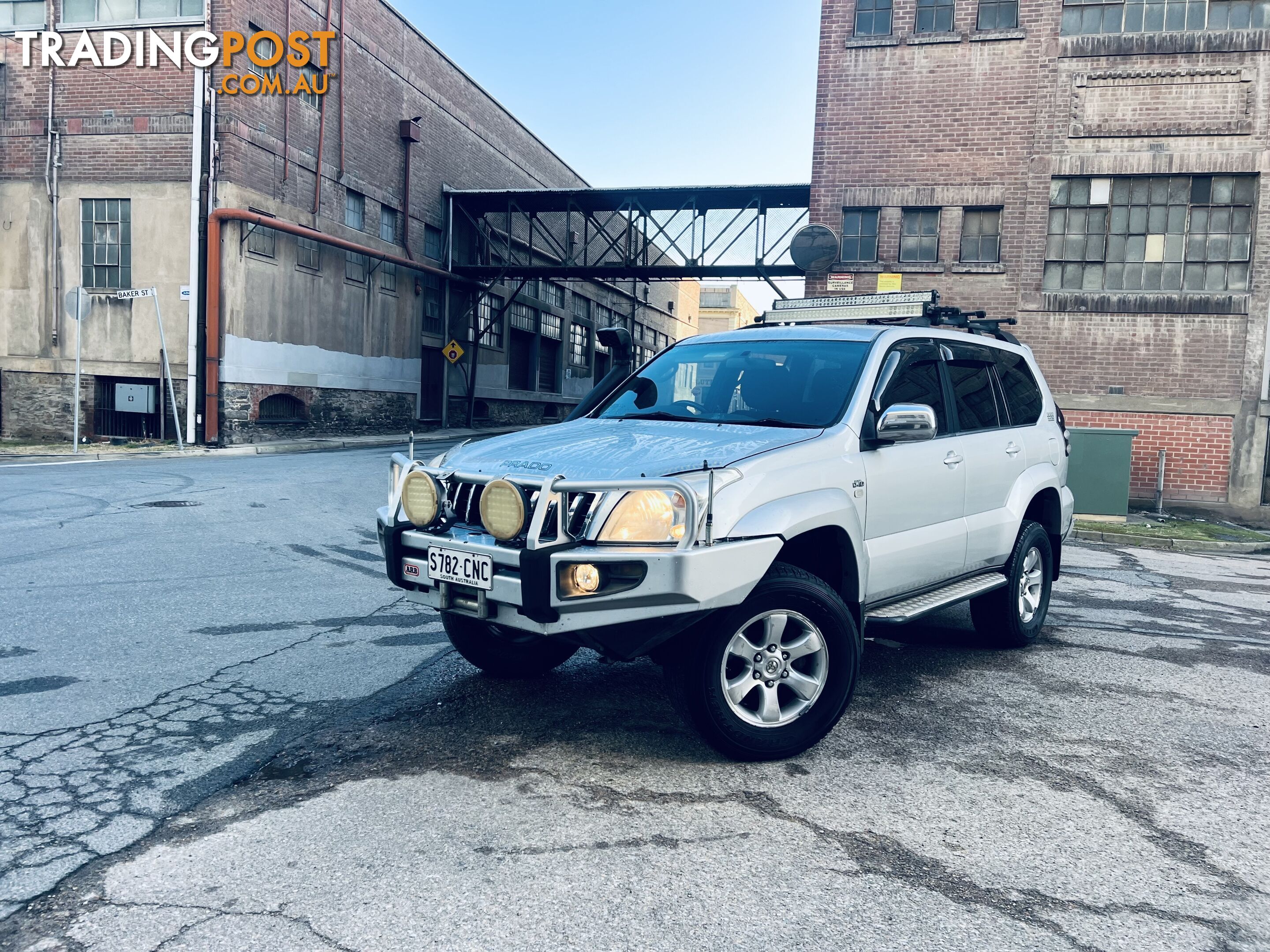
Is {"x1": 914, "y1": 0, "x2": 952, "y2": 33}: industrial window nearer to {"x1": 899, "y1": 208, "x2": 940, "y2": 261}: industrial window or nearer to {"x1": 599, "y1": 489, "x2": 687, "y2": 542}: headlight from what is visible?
{"x1": 899, "y1": 208, "x2": 940, "y2": 261}: industrial window

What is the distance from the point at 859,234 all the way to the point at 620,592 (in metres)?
15.7

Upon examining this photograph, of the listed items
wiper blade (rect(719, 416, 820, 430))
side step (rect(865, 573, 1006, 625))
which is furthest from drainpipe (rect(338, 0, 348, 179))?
side step (rect(865, 573, 1006, 625))

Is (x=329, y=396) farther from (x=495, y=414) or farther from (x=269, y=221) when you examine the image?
(x=495, y=414)

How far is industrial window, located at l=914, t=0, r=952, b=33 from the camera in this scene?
16906 millimetres

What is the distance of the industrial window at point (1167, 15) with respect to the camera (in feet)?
51.2

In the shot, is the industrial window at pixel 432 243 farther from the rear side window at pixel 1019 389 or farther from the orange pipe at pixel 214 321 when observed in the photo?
the rear side window at pixel 1019 389

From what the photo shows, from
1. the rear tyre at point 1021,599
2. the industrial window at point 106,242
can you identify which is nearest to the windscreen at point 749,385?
the rear tyre at point 1021,599

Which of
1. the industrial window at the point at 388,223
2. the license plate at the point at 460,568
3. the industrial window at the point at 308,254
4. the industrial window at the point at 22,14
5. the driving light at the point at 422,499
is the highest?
the industrial window at the point at 22,14

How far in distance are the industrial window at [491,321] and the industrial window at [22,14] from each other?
14215 millimetres

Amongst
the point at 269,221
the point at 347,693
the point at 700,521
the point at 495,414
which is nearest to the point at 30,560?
the point at 347,693

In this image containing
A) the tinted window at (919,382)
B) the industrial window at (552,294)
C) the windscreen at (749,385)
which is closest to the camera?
the windscreen at (749,385)

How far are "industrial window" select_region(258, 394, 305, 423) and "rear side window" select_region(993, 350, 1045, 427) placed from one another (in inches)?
754

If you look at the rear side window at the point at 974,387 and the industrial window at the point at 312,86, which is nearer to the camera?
the rear side window at the point at 974,387

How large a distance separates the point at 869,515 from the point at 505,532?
68.6 inches
